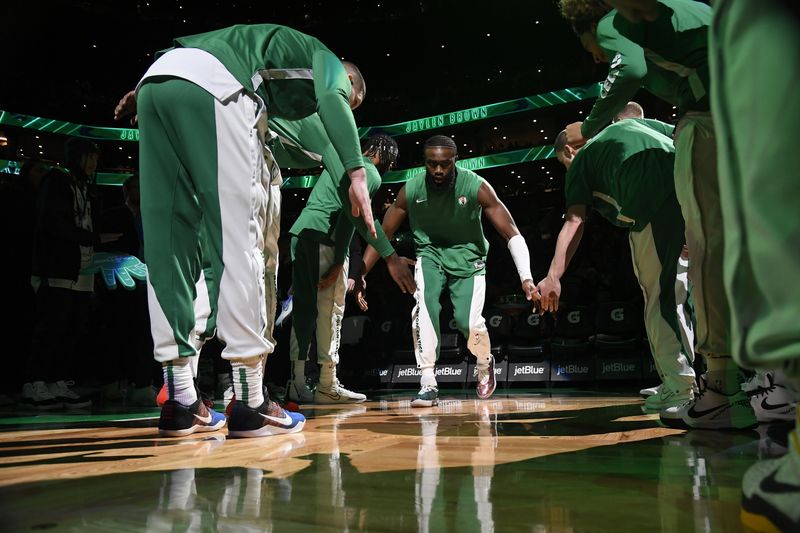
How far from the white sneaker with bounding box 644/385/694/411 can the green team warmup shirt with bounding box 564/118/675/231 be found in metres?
0.66

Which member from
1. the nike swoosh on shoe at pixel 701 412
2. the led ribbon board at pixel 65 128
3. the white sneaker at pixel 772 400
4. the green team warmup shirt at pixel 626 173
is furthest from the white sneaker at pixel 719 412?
the led ribbon board at pixel 65 128

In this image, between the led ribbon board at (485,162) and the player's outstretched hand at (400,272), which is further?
the led ribbon board at (485,162)

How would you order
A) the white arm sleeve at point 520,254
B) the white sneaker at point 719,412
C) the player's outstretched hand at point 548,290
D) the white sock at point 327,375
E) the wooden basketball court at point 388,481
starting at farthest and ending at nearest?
the white sock at point 327,375 < the white arm sleeve at point 520,254 < the player's outstretched hand at point 548,290 < the white sneaker at point 719,412 < the wooden basketball court at point 388,481

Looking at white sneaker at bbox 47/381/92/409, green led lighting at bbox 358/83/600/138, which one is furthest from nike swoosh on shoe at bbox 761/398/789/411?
green led lighting at bbox 358/83/600/138

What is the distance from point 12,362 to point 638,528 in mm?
4814

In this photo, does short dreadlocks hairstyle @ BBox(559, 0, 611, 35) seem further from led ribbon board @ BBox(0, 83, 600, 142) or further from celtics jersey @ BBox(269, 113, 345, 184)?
led ribbon board @ BBox(0, 83, 600, 142)

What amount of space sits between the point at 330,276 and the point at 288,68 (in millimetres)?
1992

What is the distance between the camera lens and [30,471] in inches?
41.6

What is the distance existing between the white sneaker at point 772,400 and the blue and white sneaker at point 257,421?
137 centimetres

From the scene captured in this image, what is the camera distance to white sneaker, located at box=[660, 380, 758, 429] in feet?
4.99

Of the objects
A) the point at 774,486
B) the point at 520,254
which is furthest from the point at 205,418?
the point at 520,254

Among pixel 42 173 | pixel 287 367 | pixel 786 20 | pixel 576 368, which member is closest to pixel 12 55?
pixel 42 173

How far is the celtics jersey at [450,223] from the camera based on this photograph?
354 centimetres

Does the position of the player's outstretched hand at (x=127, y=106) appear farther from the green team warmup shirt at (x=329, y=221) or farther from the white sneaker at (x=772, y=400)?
the white sneaker at (x=772, y=400)
